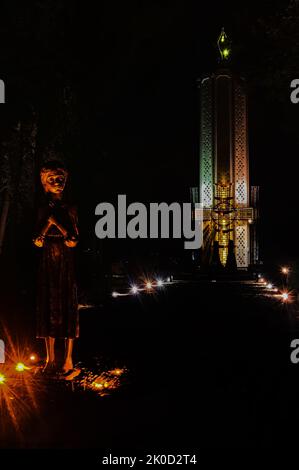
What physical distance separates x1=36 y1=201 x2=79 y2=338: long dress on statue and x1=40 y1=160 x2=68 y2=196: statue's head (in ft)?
0.76

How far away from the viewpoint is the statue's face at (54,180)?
6770 mm

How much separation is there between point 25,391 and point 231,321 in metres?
8.49

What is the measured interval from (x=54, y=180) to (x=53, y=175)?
0.20 feet

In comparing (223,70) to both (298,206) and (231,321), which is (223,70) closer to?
(298,206)

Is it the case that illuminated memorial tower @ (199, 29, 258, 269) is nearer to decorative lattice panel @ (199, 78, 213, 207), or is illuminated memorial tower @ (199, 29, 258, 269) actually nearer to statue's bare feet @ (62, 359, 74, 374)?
decorative lattice panel @ (199, 78, 213, 207)

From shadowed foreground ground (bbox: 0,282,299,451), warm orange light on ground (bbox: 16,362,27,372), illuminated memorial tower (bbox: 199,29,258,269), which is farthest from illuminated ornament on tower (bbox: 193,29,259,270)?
warm orange light on ground (bbox: 16,362,27,372)

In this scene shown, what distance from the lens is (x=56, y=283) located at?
21.8 feet

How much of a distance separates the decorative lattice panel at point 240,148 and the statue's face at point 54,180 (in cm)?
3888

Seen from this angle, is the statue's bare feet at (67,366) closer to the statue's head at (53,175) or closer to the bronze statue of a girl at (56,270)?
the bronze statue of a girl at (56,270)

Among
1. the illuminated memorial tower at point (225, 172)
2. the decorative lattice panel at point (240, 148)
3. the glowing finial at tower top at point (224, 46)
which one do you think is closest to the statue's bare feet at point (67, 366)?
the illuminated memorial tower at point (225, 172)

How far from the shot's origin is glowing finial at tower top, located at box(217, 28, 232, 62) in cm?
4691

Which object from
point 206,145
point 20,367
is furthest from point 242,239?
point 20,367

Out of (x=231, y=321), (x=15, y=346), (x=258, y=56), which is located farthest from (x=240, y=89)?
(x=15, y=346)

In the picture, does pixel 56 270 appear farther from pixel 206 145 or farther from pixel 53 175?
pixel 206 145
